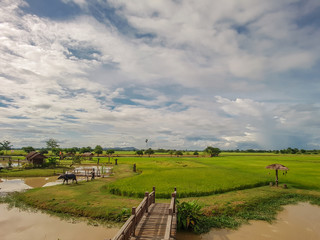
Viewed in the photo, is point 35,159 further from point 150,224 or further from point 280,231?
point 280,231

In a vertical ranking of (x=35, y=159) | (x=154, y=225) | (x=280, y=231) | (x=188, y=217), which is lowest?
(x=280, y=231)

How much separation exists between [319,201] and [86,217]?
80.5 ft

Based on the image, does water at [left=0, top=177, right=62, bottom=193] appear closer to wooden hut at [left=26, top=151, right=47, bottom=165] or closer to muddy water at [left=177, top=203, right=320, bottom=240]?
wooden hut at [left=26, top=151, right=47, bottom=165]

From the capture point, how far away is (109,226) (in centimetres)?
1480

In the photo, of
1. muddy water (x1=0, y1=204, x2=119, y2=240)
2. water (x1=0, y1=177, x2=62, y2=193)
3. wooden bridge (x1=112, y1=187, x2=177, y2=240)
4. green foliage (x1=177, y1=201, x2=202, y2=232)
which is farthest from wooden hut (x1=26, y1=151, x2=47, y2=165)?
green foliage (x1=177, y1=201, x2=202, y2=232)

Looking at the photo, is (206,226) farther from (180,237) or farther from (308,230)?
(308,230)

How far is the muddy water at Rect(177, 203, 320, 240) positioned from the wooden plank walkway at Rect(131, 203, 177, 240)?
1.88 meters

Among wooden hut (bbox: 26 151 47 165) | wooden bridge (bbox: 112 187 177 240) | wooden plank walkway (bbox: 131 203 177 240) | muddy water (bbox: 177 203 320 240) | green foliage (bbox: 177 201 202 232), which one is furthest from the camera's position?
wooden hut (bbox: 26 151 47 165)

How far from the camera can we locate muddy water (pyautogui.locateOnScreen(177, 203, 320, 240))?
1329 cm

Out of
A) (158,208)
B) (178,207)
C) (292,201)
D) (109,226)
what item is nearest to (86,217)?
(109,226)

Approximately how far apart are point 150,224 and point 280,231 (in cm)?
1006

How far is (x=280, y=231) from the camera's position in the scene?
1428 centimetres

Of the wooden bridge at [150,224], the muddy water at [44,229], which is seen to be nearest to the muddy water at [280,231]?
the wooden bridge at [150,224]

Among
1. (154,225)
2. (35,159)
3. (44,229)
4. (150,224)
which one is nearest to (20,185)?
(44,229)
